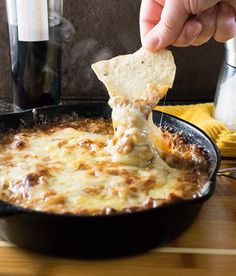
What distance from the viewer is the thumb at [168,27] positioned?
1209 millimetres

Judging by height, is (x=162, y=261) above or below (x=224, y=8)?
below

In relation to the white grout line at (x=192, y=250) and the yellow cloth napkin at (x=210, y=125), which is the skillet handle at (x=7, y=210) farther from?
the yellow cloth napkin at (x=210, y=125)

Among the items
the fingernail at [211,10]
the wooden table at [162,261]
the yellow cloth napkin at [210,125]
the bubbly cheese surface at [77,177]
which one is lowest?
the wooden table at [162,261]

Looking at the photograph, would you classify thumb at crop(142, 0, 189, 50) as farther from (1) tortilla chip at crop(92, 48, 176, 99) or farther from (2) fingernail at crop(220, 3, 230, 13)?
(2) fingernail at crop(220, 3, 230, 13)

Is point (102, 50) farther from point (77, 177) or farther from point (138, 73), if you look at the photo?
point (77, 177)

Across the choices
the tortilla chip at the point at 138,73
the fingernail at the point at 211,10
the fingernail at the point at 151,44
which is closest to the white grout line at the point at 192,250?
the tortilla chip at the point at 138,73

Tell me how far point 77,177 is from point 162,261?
0.27 m

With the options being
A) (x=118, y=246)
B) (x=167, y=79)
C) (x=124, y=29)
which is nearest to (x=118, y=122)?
(x=167, y=79)

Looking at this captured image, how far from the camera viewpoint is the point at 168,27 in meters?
1.24

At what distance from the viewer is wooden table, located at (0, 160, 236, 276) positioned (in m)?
0.96

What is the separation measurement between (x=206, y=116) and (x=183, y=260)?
2.26 feet

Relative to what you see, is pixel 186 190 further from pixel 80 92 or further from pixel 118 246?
pixel 80 92

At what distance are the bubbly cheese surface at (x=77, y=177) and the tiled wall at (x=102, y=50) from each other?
1.67 ft

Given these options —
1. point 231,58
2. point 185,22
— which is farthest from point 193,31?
point 231,58
